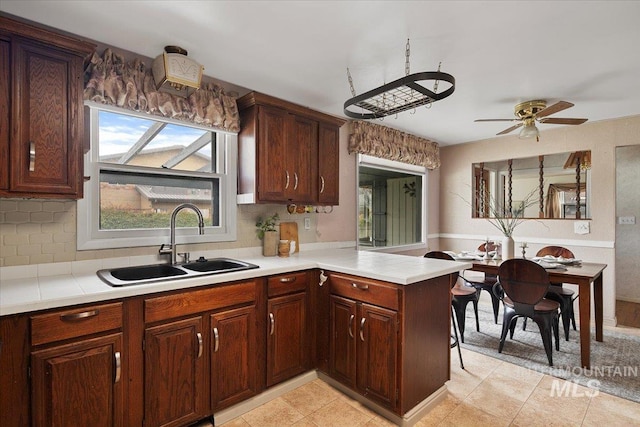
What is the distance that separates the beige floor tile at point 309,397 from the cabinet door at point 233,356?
1.00 ft

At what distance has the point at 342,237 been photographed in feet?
12.2

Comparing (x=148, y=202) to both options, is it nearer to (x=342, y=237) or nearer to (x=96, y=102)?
(x=96, y=102)

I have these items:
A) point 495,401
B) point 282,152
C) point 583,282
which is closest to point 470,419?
point 495,401

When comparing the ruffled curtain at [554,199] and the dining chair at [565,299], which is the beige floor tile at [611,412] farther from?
the ruffled curtain at [554,199]

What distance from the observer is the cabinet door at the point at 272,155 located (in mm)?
2594

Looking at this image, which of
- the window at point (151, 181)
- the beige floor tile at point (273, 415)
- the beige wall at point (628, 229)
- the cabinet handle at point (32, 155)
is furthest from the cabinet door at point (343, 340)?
the beige wall at point (628, 229)

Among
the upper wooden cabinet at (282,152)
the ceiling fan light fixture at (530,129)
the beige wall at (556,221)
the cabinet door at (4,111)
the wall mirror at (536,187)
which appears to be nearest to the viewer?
the cabinet door at (4,111)

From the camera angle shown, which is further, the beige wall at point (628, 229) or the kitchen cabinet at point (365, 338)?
the beige wall at point (628, 229)

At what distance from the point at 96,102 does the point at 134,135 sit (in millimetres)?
363

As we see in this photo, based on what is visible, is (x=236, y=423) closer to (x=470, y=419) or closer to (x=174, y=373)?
(x=174, y=373)

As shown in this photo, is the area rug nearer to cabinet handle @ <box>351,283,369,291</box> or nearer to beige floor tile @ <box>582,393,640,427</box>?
beige floor tile @ <box>582,393,640,427</box>

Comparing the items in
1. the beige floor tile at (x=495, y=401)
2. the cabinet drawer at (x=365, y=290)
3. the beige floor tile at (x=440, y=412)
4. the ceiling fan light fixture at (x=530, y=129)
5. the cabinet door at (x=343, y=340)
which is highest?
the ceiling fan light fixture at (x=530, y=129)

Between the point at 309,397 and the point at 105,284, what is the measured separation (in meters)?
1.51

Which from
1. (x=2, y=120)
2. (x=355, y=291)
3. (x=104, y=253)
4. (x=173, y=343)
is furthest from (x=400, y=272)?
(x=2, y=120)
